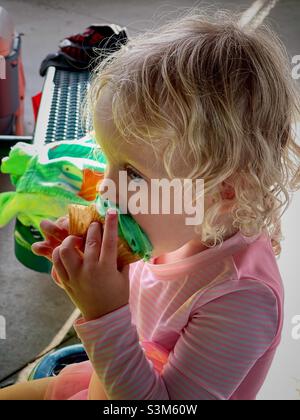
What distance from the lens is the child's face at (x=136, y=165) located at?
646 millimetres

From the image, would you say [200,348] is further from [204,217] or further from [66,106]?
[66,106]

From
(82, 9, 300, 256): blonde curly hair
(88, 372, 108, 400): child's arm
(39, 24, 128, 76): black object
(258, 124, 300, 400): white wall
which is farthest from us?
(39, 24, 128, 76): black object

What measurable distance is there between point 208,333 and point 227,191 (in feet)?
0.53

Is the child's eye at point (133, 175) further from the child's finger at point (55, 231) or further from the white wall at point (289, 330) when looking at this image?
the white wall at point (289, 330)

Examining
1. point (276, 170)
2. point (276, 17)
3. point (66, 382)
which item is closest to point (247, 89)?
point (276, 170)

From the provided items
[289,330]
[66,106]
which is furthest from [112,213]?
[66,106]

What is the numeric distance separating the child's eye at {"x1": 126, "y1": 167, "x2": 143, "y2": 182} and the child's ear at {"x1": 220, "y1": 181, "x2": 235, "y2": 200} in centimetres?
9

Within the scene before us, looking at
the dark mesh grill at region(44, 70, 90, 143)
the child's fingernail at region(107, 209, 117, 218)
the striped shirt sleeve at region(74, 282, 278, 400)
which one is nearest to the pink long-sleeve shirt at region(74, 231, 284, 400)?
the striped shirt sleeve at region(74, 282, 278, 400)

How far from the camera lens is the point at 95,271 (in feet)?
2.21

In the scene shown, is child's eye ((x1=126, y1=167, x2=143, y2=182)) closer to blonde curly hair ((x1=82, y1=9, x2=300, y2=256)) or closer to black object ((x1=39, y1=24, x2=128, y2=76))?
blonde curly hair ((x1=82, y1=9, x2=300, y2=256))

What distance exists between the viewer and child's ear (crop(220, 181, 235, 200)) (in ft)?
2.24

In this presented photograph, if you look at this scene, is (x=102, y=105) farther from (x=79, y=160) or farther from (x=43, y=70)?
(x=43, y=70)

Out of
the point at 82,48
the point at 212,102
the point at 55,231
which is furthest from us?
the point at 82,48

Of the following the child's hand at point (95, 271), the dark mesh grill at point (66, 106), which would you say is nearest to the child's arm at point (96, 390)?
the child's hand at point (95, 271)
